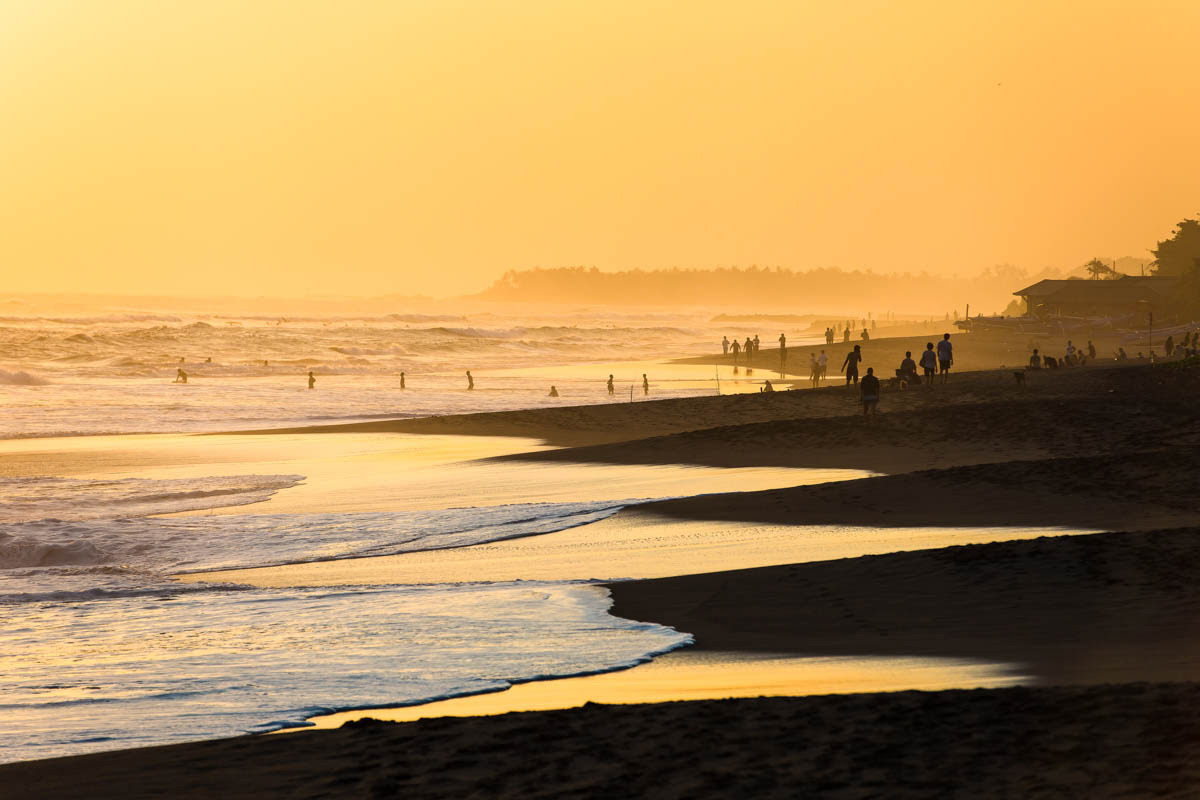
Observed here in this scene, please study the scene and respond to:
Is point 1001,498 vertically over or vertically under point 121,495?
over

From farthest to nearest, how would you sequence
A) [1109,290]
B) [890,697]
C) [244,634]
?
[1109,290] → [244,634] → [890,697]

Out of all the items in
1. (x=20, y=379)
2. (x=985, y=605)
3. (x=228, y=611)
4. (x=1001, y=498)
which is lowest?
(x=228, y=611)

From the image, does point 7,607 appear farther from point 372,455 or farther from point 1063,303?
point 1063,303

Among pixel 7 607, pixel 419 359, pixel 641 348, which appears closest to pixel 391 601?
pixel 7 607

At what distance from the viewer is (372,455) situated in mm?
31938

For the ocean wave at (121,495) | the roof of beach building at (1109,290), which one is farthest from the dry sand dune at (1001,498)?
the roof of beach building at (1109,290)

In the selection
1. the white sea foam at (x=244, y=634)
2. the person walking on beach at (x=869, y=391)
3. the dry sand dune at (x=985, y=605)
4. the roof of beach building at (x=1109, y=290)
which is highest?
the roof of beach building at (x=1109, y=290)

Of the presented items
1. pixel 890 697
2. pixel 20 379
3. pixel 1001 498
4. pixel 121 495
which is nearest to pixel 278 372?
pixel 20 379

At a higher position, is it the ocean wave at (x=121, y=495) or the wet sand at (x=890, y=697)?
the wet sand at (x=890, y=697)

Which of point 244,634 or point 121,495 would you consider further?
point 121,495

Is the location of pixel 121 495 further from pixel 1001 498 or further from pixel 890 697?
pixel 890 697

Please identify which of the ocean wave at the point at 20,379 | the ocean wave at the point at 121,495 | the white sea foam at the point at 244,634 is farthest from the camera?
the ocean wave at the point at 20,379

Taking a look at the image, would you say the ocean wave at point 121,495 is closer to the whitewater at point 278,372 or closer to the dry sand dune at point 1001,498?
the dry sand dune at point 1001,498

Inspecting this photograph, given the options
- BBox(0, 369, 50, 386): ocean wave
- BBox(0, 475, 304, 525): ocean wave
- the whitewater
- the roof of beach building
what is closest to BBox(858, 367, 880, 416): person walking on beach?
BBox(0, 475, 304, 525): ocean wave
